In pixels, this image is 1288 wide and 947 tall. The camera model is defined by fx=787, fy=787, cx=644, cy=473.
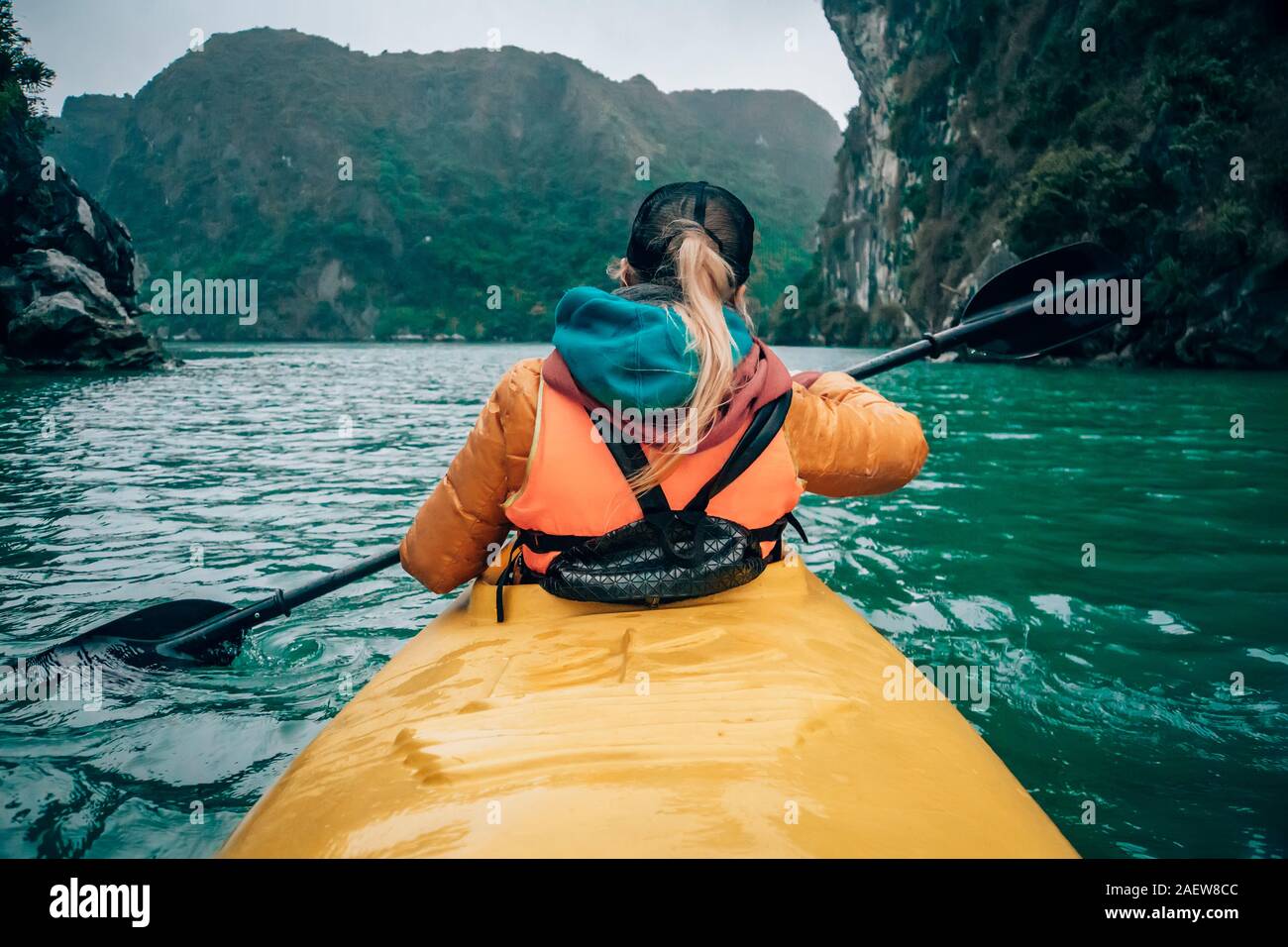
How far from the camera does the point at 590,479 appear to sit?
1908 mm

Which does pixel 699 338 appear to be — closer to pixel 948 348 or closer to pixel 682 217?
pixel 682 217

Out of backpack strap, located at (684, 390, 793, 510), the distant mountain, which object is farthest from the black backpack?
the distant mountain

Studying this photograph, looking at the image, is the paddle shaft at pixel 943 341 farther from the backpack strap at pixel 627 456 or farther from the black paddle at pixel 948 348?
the backpack strap at pixel 627 456

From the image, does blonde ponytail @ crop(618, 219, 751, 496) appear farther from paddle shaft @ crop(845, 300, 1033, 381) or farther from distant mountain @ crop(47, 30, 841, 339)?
distant mountain @ crop(47, 30, 841, 339)

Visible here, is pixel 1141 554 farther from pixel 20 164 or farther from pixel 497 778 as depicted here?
pixel 20 164

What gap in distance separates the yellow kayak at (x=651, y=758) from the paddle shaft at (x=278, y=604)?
130 centimetres

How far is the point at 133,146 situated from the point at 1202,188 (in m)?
180

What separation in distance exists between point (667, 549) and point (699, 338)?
53 centimetres

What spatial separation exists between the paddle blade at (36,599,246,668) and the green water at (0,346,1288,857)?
0.11 metres

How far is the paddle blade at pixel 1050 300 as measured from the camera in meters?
3.39

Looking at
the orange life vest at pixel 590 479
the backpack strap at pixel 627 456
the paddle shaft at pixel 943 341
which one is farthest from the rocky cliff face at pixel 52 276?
the backpack strap at pixel 627 456

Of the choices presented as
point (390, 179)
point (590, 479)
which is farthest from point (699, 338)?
point (390, 179)

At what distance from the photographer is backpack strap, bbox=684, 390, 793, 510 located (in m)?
1.96

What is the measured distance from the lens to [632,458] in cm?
188
